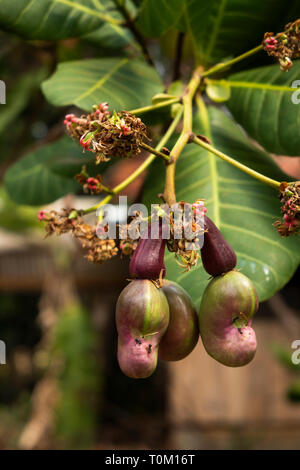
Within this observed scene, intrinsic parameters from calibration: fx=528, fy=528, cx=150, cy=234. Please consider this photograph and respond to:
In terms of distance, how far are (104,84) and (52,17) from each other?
0.48ft

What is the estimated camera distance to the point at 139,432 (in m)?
4.49

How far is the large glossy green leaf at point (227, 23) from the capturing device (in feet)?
2.72

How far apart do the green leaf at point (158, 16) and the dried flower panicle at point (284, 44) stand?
199 mm

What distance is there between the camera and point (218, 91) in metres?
0.87

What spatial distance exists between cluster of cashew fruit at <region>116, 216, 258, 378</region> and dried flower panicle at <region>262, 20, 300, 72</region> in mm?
269

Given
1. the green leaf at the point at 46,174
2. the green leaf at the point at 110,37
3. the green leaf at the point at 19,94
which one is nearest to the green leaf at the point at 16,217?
the green leaf at the point at 19,94

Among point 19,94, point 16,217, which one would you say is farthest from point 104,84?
point 16,217

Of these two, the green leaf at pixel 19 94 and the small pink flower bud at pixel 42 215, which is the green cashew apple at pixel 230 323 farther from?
the green leaf at pixel 19 94

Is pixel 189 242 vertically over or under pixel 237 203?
under

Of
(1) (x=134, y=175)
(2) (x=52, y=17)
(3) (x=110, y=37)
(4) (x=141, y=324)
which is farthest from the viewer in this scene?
(3) (x=110, y=37)

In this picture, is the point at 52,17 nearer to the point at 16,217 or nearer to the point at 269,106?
the point at 269,106
